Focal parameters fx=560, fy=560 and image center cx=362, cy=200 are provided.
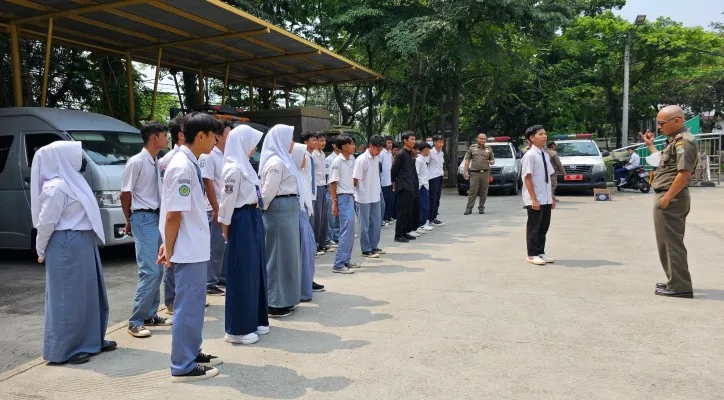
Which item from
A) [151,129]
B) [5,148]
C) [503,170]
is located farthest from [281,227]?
[503,170]

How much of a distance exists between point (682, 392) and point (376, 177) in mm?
5102

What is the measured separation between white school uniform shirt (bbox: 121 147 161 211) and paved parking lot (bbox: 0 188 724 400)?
45.2 inches

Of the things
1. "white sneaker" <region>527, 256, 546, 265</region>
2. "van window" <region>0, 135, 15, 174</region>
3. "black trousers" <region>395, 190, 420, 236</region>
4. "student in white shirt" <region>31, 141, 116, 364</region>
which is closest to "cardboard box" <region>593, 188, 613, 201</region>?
"black trousers" <region>395, 190, 420, 236</region>

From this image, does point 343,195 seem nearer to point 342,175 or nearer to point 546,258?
point 342,175

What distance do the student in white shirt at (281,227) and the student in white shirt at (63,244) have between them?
1515 millimetres

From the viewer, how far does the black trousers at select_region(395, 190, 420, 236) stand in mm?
9258

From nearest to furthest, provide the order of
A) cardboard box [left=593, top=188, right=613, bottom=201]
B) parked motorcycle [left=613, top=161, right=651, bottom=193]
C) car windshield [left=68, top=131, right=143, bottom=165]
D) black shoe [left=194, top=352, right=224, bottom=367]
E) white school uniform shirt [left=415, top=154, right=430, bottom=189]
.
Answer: black shoe [left=194, top=352, right=224, bottom=367], car windshield [left=68, top=131, right=143, bottom=165], white school uniform shirt [left=415, top=154, right=430, bottom=189], cardboard box [left=593, top=188, right=613, bottom=201], parked motorcycle [left=613, top=161, right=651, bottom=193]

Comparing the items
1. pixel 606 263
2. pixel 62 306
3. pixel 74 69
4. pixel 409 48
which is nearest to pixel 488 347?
pixel 62 306

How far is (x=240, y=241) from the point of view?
4383 millimetres

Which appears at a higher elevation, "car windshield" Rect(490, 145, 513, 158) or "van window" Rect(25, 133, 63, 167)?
"car windshield" Rect(490, 145, 513, 158)

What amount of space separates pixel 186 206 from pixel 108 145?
5.28 metres

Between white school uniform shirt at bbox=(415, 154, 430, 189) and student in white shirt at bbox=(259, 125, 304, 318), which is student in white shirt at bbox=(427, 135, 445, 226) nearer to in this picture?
white school uniform shirt at bbox=(415, 154, 430, 189)

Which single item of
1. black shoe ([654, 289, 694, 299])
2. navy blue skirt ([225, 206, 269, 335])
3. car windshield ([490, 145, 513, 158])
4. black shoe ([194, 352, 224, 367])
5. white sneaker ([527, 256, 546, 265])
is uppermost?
car windshield ([490, 145, 513, 158])

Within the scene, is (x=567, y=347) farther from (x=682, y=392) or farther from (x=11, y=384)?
(x=11, y=384)
